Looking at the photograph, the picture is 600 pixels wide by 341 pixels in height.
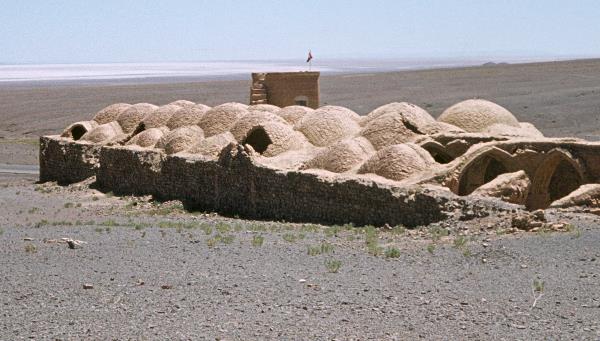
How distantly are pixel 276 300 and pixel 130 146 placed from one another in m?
17.3

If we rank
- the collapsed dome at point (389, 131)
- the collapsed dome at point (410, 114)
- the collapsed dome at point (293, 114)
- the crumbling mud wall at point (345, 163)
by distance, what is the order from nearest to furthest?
the crumbling mud wall at point (345, 163) < the collapsed dome at point (389, 131) < the collapsed dome at point (410, 114) < the collapsed dome at point (293, 114)

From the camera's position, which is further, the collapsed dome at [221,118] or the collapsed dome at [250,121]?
the collapsed dome at [221,118]

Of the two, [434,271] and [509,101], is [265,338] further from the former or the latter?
[509,101]

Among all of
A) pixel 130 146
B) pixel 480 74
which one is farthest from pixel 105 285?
pixel 480 74

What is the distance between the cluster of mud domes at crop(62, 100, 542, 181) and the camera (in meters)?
19.9

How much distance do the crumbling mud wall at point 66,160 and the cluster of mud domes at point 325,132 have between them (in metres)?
0.63

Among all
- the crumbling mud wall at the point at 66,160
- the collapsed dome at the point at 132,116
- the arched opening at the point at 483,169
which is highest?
the collapsed dome at the point at 132,116

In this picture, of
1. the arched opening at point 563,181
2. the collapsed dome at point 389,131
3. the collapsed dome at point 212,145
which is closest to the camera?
the arched opening at point 563,181

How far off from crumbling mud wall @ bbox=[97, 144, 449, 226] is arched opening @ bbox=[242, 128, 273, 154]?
6.27 feet

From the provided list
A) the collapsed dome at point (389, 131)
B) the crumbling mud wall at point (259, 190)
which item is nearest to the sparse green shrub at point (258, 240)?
the crumbling mud wall at point (259, 190)

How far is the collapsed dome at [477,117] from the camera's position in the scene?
2241cm

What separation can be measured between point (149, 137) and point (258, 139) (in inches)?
173

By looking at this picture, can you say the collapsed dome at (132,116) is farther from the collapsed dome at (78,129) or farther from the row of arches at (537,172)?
the row of arches at (537,172)

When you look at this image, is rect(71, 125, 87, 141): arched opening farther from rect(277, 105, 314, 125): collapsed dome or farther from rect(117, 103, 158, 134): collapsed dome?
rect(277, 105, 314, 125): collapsed dome
